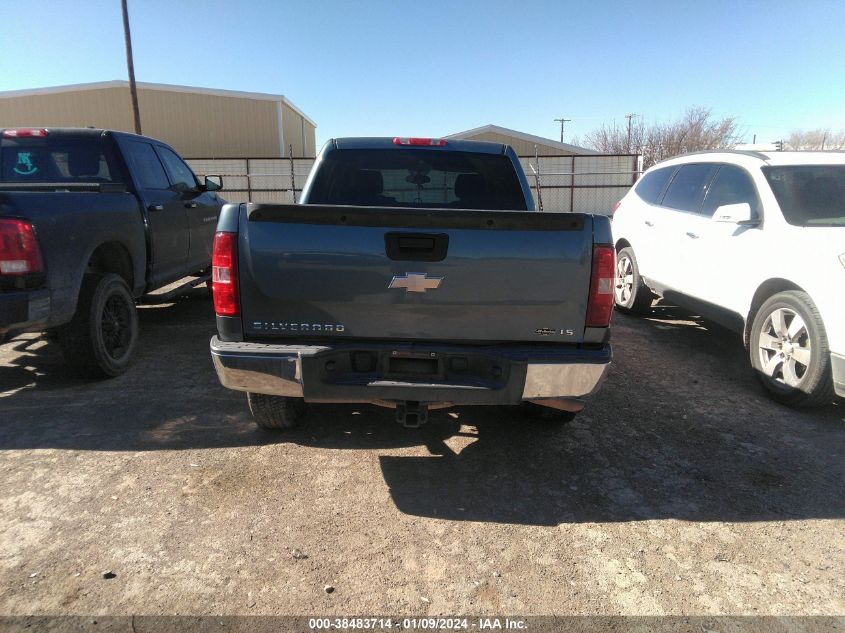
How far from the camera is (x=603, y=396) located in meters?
4.33

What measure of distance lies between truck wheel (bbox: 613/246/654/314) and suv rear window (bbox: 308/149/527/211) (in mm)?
3193

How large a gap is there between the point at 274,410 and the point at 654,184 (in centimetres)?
553

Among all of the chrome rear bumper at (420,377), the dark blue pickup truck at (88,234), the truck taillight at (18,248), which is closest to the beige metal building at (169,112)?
the dark blue pickup truck at (88,234)

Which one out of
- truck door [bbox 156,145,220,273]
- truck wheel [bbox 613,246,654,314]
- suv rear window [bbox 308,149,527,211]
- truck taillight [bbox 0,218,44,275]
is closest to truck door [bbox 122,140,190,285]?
truck door [bbox 156,145,220,273]

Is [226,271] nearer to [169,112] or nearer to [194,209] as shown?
[194,209]

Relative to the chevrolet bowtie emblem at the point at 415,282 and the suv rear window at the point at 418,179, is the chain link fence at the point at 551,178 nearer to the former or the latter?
the suv rear window at the point at 418,179

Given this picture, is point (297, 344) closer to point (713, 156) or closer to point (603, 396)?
point (603, 396)

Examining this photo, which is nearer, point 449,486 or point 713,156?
point 449,486

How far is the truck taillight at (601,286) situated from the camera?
106 inches

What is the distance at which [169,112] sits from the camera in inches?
1010

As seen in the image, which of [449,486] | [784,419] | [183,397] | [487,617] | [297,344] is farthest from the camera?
[183,397]

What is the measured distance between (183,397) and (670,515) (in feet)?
11.6

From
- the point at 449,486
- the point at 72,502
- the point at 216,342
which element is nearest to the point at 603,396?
the point at 449,486

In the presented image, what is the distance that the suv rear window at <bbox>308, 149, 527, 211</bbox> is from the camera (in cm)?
405
